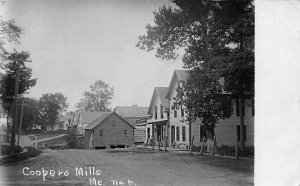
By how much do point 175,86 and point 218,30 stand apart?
3.62 ft

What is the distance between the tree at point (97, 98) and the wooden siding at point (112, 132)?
203 mm

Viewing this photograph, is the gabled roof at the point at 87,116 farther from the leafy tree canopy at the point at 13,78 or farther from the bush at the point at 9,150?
the bush at the point at 9,150

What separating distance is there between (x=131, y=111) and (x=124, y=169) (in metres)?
0.81

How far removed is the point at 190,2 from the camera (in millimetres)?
5473

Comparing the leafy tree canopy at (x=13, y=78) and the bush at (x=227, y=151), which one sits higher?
the leafy tree canopy at (x=13, y=78)

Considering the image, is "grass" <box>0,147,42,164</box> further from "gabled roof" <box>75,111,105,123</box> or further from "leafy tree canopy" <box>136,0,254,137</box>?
"leafy tree canopy" <box>136,0,254,137</box>

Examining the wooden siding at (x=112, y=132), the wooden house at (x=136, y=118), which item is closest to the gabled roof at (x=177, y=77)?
the wooden house at (x=136, y=118)

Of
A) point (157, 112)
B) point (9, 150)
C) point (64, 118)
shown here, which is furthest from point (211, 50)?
point (9, 150)

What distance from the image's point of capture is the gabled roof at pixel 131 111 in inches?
196

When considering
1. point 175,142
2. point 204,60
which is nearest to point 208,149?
point 175,142

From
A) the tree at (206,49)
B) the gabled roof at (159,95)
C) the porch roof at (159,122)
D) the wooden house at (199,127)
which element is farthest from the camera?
the tree at (206,49)

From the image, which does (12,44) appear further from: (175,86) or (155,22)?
(175,86)

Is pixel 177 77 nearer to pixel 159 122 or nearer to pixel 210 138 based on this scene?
pixel 159 122
